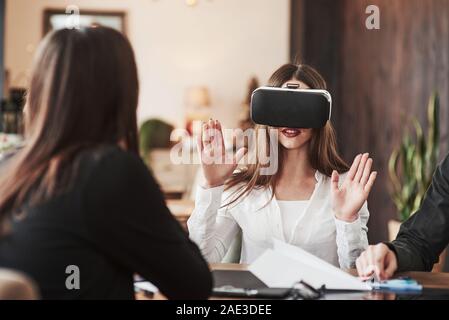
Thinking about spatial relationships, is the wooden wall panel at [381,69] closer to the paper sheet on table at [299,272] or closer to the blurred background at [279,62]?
the blurred background at [279,62]

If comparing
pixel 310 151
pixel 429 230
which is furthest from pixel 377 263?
pixel 310 151

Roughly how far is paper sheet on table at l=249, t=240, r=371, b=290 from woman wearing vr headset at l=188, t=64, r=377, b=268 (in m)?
0.34

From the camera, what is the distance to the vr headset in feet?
5.84

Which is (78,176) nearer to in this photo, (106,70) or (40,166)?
(40,166)

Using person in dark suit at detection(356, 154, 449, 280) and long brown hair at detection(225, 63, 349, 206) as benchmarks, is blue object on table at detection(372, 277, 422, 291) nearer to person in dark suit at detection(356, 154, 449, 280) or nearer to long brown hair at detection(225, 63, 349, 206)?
person in dark suit at detection(356, 154, 449, 280)

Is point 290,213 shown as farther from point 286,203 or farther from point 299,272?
point 299,272

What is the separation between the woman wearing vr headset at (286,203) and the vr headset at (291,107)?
32 centimetres

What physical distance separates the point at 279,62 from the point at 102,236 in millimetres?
8595

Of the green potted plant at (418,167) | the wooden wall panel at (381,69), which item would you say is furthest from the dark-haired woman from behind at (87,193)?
the wooden wall panel at (381,69)

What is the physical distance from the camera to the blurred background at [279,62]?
5.13 m

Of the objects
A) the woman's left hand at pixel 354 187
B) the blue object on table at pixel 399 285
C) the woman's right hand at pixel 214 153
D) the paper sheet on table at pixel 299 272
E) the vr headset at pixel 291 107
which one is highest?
the vr headset at pixel 291 107

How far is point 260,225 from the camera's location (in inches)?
89.7

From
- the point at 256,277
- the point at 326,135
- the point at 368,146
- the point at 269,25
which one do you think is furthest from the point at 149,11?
the point at 256,277

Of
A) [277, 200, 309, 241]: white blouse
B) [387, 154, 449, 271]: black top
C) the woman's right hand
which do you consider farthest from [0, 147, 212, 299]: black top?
[277, 200, 309, 241]: white blouse
